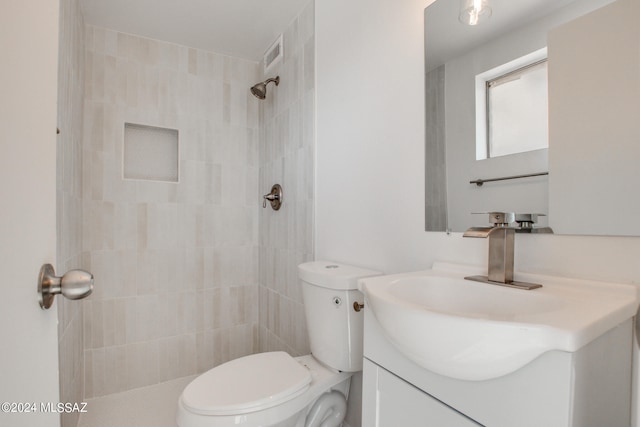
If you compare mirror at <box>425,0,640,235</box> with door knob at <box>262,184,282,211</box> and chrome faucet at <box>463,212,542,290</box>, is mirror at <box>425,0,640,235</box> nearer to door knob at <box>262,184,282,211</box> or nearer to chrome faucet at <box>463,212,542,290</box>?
chrome faucet at <box>463,212,542,290</box>

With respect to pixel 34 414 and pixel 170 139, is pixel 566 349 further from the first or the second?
pixel 170 139

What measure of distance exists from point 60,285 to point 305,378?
0.94 metres

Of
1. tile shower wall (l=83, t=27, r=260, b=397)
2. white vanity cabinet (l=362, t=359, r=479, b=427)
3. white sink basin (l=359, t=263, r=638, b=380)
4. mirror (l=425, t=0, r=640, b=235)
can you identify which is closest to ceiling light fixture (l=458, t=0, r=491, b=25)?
mirror (l=425, t=0, r=640, b=235)

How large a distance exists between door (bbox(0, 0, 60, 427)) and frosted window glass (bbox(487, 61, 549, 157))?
1077 mm

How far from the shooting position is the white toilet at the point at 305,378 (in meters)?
1.07

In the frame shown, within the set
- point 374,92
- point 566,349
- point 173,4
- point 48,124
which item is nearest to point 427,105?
point 374,92

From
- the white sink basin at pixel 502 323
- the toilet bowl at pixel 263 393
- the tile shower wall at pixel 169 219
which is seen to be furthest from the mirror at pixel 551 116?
the tile shower wall at pixel 169 219

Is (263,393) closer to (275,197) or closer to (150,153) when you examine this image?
(275,197)

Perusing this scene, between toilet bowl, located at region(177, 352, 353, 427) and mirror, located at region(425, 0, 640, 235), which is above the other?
mirror, located at region(425, 0, 640, 235)

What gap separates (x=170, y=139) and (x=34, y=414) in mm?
2180

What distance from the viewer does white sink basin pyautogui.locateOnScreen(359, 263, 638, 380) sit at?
52 centimetres

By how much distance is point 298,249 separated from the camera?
1.97m

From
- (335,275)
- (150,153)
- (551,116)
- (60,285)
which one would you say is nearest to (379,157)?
(335,275)

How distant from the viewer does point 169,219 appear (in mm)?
2277
